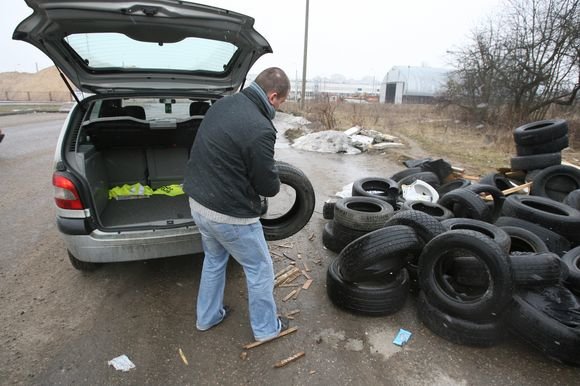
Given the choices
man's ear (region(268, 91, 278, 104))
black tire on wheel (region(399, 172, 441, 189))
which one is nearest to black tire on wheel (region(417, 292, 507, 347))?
man's ear (region(268, 91, 278, 104))

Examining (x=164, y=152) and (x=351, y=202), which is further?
(x=164, y=152)

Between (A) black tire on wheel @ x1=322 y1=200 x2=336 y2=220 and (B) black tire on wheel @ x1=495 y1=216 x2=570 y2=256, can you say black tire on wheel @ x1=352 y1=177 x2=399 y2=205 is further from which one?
(B) black tire on wheel @ x1=495 y1=216 x2=570 y2=256

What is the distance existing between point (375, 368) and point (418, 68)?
5556 centimetres

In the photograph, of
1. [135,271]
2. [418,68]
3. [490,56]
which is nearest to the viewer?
[135,271]

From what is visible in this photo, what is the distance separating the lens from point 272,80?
2.35m

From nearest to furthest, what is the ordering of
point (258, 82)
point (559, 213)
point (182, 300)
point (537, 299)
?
point (258, 82)
point (537, 299)
point (182, 300)
point (559, 213)

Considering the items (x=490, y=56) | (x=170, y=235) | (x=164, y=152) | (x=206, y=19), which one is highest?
(x=490, y=56)

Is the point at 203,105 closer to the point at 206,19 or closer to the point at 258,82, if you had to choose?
the point at 206,19

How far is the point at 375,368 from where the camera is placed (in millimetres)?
2492

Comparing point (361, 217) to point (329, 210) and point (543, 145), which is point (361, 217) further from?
point (543, 145)

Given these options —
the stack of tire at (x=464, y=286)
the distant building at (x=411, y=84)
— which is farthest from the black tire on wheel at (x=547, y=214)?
the distant building at (x=411, y=84)

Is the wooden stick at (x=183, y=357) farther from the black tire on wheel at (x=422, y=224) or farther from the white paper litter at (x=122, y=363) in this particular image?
the black tire on wheel at (x=422, y=224)

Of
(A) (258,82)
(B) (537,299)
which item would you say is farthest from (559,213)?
(A) (258,82)

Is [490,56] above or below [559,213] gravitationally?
above
